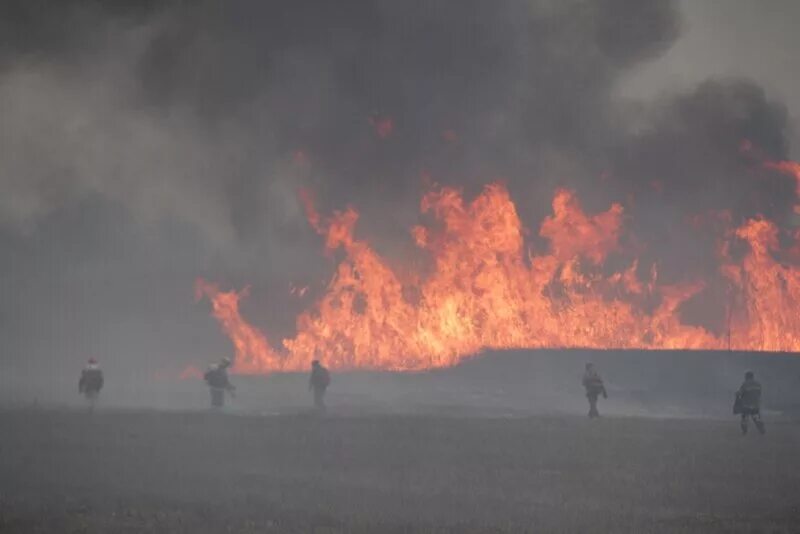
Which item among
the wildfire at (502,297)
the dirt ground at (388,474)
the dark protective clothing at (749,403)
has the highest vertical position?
the wildfire at (502,297)

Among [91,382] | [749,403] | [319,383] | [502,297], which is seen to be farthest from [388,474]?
[502,297]

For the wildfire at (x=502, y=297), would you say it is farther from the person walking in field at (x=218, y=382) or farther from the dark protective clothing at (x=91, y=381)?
the dark protective clothing at (x=91, y=381)

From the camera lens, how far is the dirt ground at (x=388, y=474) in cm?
2119

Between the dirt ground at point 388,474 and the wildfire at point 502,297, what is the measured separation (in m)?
22.6

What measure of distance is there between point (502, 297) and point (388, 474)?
33.3 m

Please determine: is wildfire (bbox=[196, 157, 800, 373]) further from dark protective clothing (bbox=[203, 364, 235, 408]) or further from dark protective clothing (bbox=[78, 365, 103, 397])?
dark protective clothing (bbox=[78, 365, 103, 397])

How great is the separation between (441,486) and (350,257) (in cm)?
3761

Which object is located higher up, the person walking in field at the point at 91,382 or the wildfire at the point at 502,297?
the wildfire at the point at 502,297

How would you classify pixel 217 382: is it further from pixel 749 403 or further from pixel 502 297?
pixel 502 297

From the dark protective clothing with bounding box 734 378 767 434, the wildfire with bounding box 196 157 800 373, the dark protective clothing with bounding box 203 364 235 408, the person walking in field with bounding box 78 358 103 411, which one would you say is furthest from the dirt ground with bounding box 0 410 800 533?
the wildfire with bounding box 196 157 800 373

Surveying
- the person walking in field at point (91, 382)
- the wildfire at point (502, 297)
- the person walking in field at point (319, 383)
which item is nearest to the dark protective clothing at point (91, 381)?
the person walking in field at point (91, 382)

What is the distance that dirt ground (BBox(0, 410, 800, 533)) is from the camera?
2119 cm

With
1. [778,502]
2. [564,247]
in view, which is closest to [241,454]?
[778,502]

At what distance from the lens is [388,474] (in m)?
27.1
